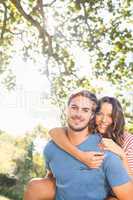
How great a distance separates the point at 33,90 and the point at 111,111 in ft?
33.1

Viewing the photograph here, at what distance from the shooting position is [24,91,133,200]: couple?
14.7 feet

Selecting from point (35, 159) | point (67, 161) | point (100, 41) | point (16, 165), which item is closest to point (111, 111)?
point (67, 161)

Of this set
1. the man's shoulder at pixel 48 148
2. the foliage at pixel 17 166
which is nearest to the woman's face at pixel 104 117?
the man's shoulder at pixel 48 148

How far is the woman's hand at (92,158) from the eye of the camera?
177 inches

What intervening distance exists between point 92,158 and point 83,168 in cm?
16

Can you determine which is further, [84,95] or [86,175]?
[84,95]

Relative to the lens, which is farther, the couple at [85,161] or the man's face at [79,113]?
the man's face at [79,113]

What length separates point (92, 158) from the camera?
4.51 metres

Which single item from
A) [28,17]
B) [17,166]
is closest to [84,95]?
[28,17]

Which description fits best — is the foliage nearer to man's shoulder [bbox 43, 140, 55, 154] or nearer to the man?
man's shoulder [bbox 43, 140, 55, 154]

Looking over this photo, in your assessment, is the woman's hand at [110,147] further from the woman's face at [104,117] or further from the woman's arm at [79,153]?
the woman's face at [104,117]

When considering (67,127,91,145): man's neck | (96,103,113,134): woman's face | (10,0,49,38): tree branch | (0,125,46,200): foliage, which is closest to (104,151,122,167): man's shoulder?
(67,127,91,145): man's neck

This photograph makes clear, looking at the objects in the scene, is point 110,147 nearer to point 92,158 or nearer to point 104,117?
point 92,158

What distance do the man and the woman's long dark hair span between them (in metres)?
0.34
